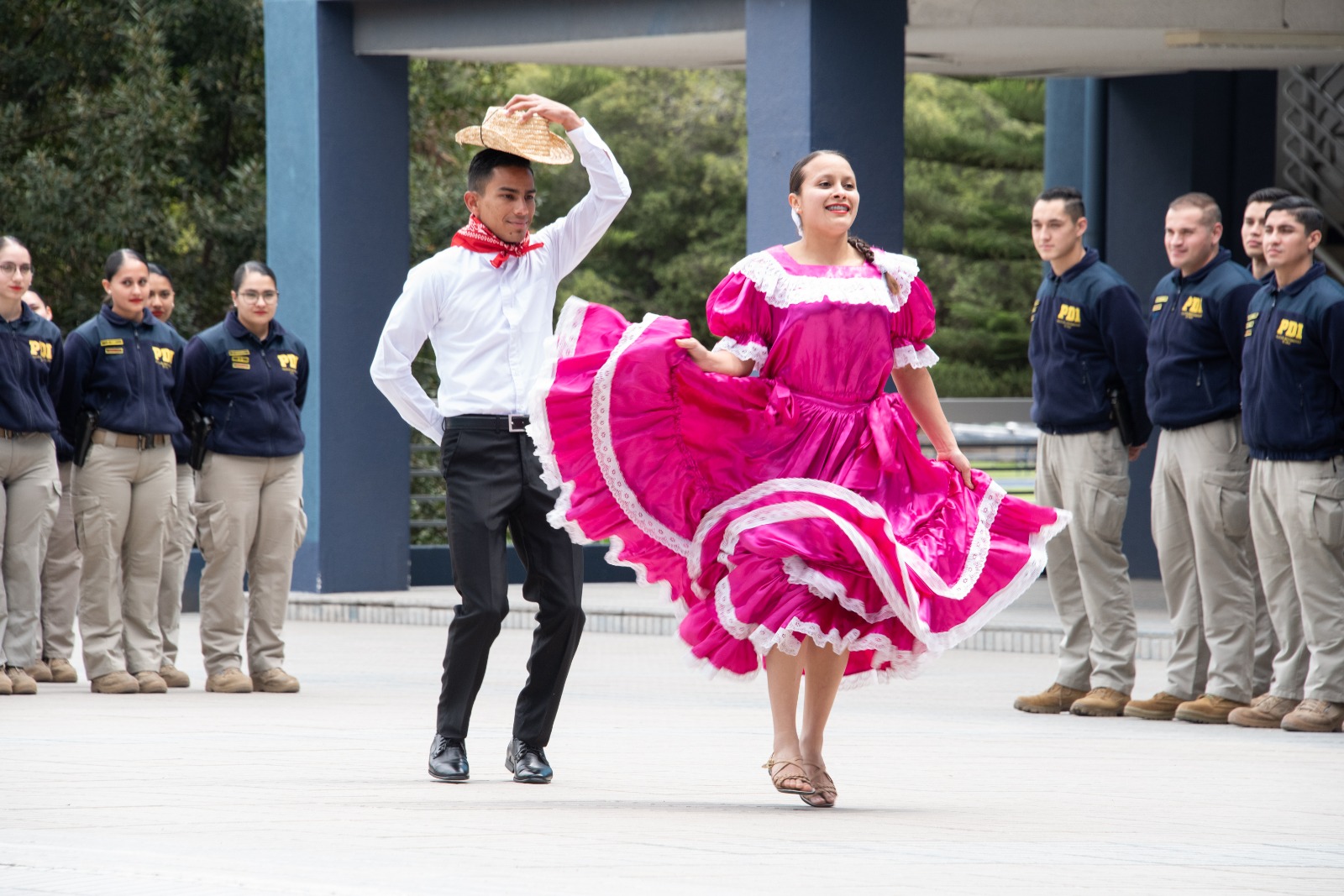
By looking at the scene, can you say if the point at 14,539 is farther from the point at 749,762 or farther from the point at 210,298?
the point at 210,298

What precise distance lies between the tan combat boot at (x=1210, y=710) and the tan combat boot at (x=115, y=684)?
462 cm

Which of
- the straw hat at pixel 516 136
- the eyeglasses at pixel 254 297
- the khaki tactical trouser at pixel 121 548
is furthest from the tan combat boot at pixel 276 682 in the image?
the straw hat at pixel 516 136

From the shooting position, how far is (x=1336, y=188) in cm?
1406

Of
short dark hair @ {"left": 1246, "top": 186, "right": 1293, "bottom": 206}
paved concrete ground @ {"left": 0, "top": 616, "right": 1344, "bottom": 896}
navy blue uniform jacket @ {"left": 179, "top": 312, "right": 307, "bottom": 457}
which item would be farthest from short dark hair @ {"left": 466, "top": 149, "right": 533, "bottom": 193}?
navy blue uniform jacket @ {"left": 179, "top": 312, "right": 307, "bottom": 457}

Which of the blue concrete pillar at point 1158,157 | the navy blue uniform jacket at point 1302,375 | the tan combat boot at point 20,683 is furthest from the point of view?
the blue concrete pillar at point 1158,157

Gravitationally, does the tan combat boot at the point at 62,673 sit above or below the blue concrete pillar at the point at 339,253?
below

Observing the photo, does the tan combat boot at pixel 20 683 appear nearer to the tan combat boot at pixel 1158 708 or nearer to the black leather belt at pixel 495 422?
the black leather belt at pixel 495 422

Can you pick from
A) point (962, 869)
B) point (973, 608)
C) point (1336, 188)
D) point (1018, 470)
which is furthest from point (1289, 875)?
point (1018, 470)

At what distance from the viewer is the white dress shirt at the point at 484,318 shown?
6426mm

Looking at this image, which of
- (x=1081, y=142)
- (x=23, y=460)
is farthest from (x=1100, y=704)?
(x=1081, y=142)

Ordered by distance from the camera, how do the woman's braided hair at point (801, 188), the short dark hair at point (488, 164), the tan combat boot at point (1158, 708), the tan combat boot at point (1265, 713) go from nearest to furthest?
the woman's braided hair at point (801, 188), the short dark hair at point (488, 164), the tan combat boot at point (1265, 713), the tan combat boot at point (1158, 708)

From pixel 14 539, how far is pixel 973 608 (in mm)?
5342

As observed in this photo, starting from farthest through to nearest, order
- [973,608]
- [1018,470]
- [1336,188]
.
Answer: [1018,470]
[1336,188]
[973,608]

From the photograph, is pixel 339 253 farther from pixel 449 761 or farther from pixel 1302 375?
pixel 449 761
